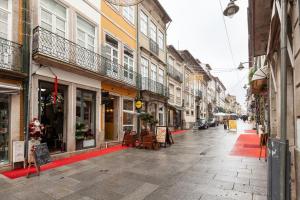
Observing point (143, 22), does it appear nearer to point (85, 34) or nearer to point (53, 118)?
point (85, 34)

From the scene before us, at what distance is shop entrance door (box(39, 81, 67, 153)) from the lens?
1004 centimetres

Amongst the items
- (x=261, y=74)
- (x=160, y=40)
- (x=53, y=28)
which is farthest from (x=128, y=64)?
(x=261, y=74)

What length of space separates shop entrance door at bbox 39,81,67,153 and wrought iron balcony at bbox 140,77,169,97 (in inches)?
281

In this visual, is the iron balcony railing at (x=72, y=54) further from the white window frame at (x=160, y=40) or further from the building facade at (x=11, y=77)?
the white window frame at (x=160, y=40)

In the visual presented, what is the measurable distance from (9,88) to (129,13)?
1079 centimetres

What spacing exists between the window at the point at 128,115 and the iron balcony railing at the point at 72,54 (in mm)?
1794

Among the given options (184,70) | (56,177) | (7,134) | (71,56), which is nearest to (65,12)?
(71,56)

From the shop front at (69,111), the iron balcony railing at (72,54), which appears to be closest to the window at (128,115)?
the iron balcony railing at (72,54)

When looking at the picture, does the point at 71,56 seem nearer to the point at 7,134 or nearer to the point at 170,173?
the point at 7,134

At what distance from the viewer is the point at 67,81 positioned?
32.1 feet

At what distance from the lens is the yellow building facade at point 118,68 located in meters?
12.7

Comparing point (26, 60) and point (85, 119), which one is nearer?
point (26, 60)

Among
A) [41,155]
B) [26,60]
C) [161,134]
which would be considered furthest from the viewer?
[161,134]

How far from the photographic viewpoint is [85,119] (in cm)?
1138
